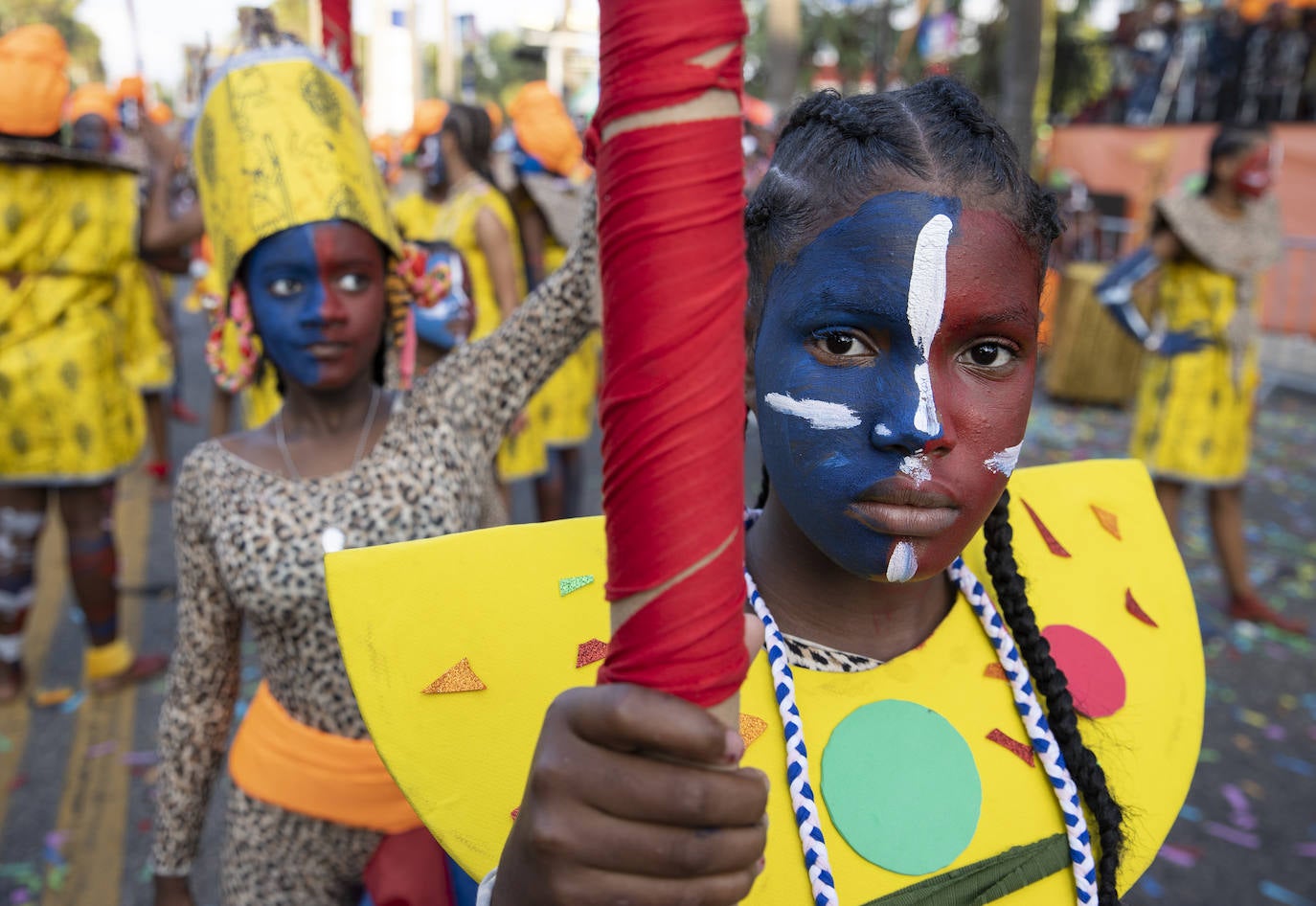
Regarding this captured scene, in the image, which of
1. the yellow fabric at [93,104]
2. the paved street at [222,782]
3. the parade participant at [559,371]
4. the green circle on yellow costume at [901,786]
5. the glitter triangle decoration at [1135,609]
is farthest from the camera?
the yellow fabric at [93,104]

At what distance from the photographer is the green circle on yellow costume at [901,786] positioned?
1.15 meters

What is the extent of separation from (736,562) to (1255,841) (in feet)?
11.8

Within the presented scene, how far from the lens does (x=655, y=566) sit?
614mm

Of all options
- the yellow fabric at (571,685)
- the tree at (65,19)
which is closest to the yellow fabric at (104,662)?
the yellow fabric at (571,685)

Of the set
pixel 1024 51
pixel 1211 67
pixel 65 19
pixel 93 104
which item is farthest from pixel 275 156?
pixel 65 19

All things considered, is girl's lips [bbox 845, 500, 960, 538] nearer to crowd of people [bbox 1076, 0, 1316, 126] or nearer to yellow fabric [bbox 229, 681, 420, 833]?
yellow fabric [bbox 229, 681, 420, 833]

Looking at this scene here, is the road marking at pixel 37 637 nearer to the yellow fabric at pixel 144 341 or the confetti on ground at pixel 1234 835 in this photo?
→ the yellow fabric at pixel 144 341

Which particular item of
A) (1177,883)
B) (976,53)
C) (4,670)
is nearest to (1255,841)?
(1177,883)

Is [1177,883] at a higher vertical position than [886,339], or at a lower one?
lower

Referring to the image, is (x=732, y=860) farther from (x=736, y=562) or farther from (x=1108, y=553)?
(x=1108, y=553)

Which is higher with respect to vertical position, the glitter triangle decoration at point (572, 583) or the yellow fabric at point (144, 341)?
the glitter triangle decoration at point (572, 583)

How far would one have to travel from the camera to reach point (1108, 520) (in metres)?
1.53

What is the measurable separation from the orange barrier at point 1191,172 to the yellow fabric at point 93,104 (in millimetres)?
11273

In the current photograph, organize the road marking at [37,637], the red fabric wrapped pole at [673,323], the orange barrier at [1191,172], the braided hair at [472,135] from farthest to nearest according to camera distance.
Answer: the orange barrier at [1191,172] → the braided hair at [472,135] → the road marking at [37,637] → the red fabric wrapped pole at [673,323]
